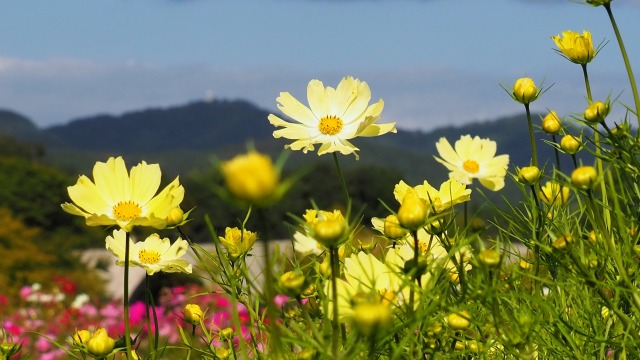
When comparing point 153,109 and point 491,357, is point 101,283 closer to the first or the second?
point 491,357

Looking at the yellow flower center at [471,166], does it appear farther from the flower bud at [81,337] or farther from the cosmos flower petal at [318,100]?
the flower bud at [81,337]

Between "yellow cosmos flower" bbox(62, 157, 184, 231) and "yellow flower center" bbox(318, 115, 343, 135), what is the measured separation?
41cm

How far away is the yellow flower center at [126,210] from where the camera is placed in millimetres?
1017

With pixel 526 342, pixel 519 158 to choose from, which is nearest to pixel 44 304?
pixel 526 342

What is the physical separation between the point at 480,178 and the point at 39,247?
11368mm

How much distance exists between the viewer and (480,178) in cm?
140

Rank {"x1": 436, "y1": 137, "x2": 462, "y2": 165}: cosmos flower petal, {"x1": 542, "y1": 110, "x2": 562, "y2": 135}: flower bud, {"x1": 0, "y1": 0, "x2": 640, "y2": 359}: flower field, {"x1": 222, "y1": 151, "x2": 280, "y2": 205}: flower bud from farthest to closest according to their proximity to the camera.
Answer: {"x1": 436, "y1": 137, "x2": 462, "y2": 165}: cosmos flower petal
{"x1": 542, "y1": 110, "x2": 562, "y2": 135}: flower bud
{"x1": 0, "y1": 0, "x2": 640, "y2": 359}: flower field
{"x1": 222, "y1": 151, "x2": 280, "y2": 205}: flower bud

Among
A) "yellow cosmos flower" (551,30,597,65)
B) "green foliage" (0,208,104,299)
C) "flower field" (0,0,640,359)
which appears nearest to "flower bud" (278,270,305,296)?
"flower field" (0,0,640,359)

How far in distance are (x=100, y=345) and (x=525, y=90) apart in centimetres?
69

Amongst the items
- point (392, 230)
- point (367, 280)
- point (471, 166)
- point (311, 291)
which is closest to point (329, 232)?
point (367, 280)

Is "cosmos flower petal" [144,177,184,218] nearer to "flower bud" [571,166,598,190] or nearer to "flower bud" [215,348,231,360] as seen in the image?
"flower bud" [215,348,231,360]

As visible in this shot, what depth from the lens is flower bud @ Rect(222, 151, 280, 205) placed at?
0.49 meters

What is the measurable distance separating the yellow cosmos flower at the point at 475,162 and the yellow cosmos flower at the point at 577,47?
196 mm

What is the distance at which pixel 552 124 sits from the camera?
1306 millimetres
